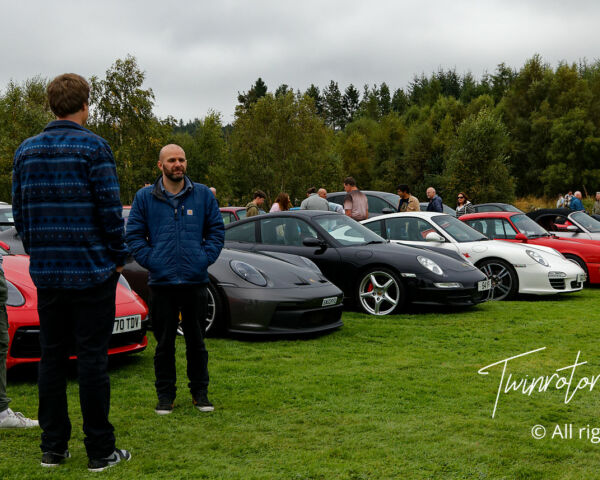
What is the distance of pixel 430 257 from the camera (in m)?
8.79

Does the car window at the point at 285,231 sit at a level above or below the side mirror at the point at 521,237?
above

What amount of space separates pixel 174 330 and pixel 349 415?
4.35 feet

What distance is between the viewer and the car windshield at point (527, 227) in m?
12.6

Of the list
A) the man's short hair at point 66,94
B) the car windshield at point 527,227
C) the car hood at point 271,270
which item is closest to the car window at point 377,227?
the car windshield at point 527,227

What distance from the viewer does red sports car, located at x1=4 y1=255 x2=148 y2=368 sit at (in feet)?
16.5

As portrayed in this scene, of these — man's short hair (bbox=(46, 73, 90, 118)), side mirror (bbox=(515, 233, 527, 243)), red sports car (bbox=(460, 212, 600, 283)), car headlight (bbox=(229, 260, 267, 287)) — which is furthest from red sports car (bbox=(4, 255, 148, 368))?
red sports car (bbox=(460, 212, 600, 283))

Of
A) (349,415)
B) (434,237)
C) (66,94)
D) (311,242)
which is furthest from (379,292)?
(66,94)

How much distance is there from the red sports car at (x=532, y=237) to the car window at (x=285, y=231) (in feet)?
16.3

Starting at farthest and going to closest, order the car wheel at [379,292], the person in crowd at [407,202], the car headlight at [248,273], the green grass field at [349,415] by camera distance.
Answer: the person in crowd at [407,202] < the car wheel at [379,292] < the car headlight at [248,273] < the green grass field at [349,415]

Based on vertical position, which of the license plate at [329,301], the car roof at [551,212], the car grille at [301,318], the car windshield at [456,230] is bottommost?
the car grille at [301,318]

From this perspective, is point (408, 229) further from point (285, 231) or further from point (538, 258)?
point (285, 231)

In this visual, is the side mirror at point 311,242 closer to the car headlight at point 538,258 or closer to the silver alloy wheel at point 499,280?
the silver alloy wheel at point 499,280

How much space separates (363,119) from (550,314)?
3078 inches

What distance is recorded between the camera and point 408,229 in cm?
1073
